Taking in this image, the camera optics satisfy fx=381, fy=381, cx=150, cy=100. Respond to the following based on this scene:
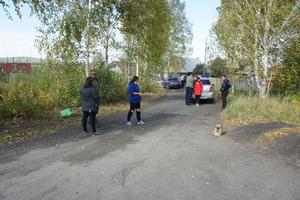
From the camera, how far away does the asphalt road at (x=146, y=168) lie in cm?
632

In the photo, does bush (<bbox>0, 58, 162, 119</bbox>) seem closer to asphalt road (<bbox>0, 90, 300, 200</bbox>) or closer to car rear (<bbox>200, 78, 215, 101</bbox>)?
asphalt road (<bbox>0, 90, 300, 200</bbox>)

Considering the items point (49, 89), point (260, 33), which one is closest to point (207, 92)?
point (260, 33)

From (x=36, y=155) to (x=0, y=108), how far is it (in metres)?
5.54

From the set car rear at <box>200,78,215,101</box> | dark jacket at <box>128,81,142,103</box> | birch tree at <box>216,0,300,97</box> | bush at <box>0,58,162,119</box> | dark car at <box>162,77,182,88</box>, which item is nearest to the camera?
dark jacket at <box>128,81,142,103</box>

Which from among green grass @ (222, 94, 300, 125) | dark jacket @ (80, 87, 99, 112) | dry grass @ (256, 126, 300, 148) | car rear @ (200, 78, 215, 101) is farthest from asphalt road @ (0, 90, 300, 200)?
car rear @ (200, 78, 215, 101)

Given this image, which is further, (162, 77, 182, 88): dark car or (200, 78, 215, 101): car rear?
(162, 77, 182, 88): dark car

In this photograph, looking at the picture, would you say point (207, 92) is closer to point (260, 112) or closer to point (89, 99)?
point (260, 112)

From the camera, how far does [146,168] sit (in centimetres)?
781

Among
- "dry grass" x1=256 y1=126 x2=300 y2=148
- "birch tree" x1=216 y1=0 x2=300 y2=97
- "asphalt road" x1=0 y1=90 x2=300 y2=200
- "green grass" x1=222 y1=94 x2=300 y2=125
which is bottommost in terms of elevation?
"asphalt road" x1=0 y1=90 x2=300 y2=200

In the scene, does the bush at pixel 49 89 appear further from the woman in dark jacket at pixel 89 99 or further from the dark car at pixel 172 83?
the dark car at pixel 172 83

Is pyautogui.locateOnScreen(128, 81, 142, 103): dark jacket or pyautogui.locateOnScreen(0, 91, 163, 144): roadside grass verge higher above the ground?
pyautogui.locateOnScreen(128, 81, 142, 103): dark jacket

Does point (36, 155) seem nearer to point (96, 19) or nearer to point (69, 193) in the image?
point (69, 193)

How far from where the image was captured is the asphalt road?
6.32 metres

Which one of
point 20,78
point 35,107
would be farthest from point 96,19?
point 35,107
